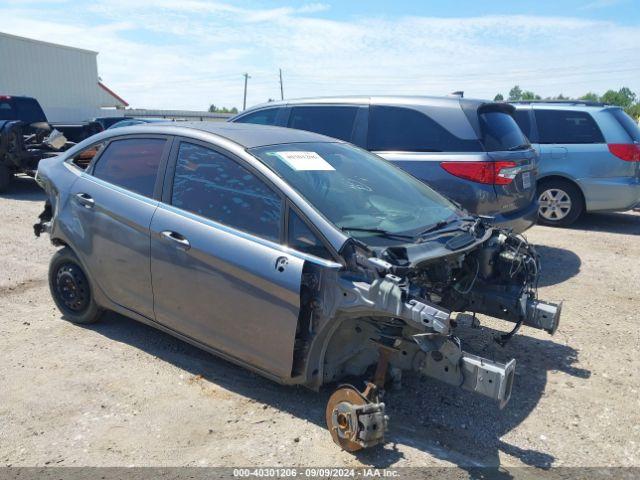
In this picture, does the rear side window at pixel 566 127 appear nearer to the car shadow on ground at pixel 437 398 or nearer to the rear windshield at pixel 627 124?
the rear windshield at pixel 627 124

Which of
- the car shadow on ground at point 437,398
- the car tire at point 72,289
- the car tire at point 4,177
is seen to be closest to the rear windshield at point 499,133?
the car shadow on ground at point 437,398

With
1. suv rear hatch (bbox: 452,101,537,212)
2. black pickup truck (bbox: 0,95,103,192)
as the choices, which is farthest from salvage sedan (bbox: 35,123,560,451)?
black pickup truck (bbox: 0,95,103,192)

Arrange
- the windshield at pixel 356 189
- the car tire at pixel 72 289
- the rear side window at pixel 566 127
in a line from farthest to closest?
the rear side window at pixel 566 127 → the car tire at pixel 72 289 → the windshield at pixel 356 189

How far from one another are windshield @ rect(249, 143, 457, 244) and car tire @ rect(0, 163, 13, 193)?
32.4 ft

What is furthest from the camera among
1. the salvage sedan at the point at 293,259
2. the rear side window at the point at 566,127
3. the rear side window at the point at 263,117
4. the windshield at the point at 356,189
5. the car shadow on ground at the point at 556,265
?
the rear side window at the point at 566,127

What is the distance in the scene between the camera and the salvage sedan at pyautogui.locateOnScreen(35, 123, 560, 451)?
306 centimetres

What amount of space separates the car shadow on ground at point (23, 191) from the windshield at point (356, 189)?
921 cm

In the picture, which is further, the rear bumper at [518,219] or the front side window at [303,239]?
the rear bumper at [518,219]

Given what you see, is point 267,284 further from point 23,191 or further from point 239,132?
point 23,191

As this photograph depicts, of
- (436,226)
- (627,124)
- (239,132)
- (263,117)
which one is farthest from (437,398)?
(627,124)

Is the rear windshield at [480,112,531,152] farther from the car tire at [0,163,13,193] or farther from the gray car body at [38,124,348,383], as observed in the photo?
the car tire at [0,163,13,193]

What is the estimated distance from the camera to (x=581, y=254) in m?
7.43

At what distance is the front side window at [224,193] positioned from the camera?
346cm

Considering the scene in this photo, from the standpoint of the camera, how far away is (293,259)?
3.21 metres
